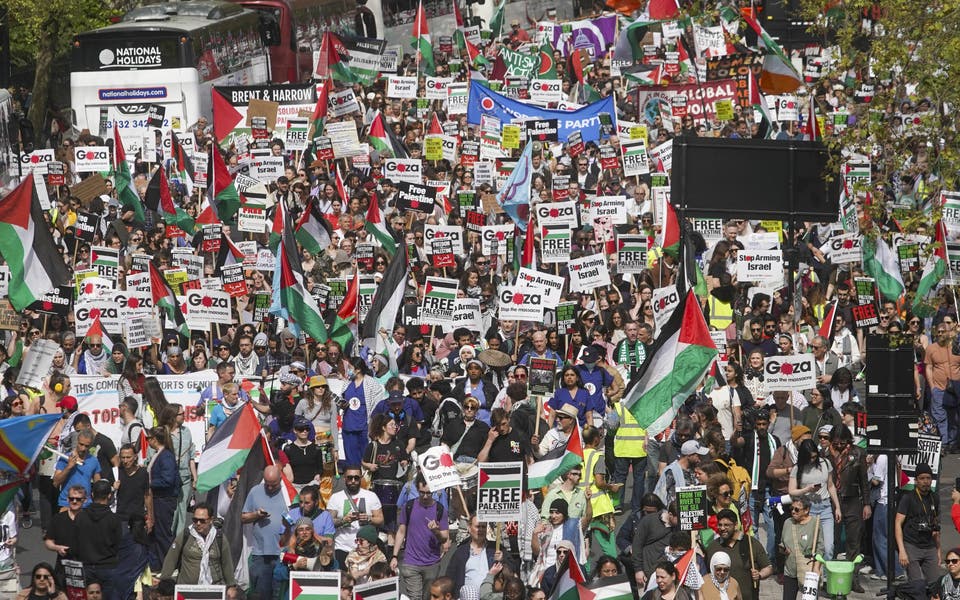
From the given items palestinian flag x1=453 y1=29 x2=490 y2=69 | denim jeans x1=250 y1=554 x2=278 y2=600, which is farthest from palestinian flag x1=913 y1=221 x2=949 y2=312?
palestinian flag x1=453 y1=29 x2=490 y2=69

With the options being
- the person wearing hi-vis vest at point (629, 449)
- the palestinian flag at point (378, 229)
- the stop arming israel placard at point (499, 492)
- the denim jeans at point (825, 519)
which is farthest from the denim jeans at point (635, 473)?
the palestinian flag at point (378, 229)

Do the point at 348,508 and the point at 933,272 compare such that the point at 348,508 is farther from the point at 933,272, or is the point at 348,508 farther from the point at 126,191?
the point at 126,191

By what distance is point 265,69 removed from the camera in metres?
42.8

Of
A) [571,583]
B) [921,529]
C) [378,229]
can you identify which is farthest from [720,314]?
[571,583]

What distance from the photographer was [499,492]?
14.9 meters

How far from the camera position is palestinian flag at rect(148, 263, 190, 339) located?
865 inches

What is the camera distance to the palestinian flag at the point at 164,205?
→ 26.9 m

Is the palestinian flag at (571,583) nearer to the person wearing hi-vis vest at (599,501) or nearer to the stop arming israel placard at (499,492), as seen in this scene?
the stop arming israel placard at (499,492)

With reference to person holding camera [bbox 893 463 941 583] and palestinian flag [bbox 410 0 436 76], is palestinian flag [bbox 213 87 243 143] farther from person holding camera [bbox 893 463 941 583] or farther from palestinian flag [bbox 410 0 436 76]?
person holding camera [bbox 893 463 941 583]

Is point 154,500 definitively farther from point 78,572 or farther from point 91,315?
point 91,315

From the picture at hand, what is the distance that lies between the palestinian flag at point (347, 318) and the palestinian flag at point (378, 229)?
327 centimetres

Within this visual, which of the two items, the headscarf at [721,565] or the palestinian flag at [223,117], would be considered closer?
the headscarf at [721,565]

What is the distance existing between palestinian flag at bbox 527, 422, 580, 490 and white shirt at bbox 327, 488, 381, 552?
1382 mm

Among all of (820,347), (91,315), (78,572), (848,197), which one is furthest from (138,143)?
(78,572)
